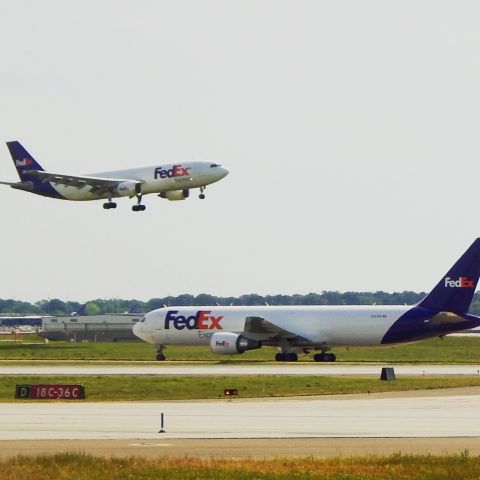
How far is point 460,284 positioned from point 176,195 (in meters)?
19.8

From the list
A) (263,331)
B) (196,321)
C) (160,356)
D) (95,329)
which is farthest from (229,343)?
(95,329)

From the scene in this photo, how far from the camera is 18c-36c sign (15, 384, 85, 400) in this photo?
2028 inches

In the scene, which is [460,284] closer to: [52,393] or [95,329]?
[52,393]

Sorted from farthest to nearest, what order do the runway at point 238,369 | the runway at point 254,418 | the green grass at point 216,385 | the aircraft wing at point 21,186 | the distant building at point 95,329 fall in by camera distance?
the distant building at point 95,329 < the aircraft wing at point 21,186 < the runway at point 238,369 < the green grass at point 216,385 < the runway at point 254,418

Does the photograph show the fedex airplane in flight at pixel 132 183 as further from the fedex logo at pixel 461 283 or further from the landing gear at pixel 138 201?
the fedex logo at pixel 461 283

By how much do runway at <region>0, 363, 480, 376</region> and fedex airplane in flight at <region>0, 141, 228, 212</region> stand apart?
34.2ft

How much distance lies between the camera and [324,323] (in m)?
89.3

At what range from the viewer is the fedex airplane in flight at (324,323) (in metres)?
85.9

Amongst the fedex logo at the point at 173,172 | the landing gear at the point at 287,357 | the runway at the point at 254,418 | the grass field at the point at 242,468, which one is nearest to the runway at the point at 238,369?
the landing gear at the point at 287,357

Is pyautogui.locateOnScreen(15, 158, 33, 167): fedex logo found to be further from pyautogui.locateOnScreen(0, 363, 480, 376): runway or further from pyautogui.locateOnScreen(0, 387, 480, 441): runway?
pyautogui.locateOnScreen(0, 387, 480, 441): runway

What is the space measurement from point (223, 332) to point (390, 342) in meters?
12.2

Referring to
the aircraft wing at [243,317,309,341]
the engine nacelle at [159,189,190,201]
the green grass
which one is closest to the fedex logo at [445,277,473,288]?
the aircraft wing at [243,317,309,341]

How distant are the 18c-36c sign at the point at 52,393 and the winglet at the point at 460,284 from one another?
129ft

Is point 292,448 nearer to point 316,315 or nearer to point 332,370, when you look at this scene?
point 332,370
